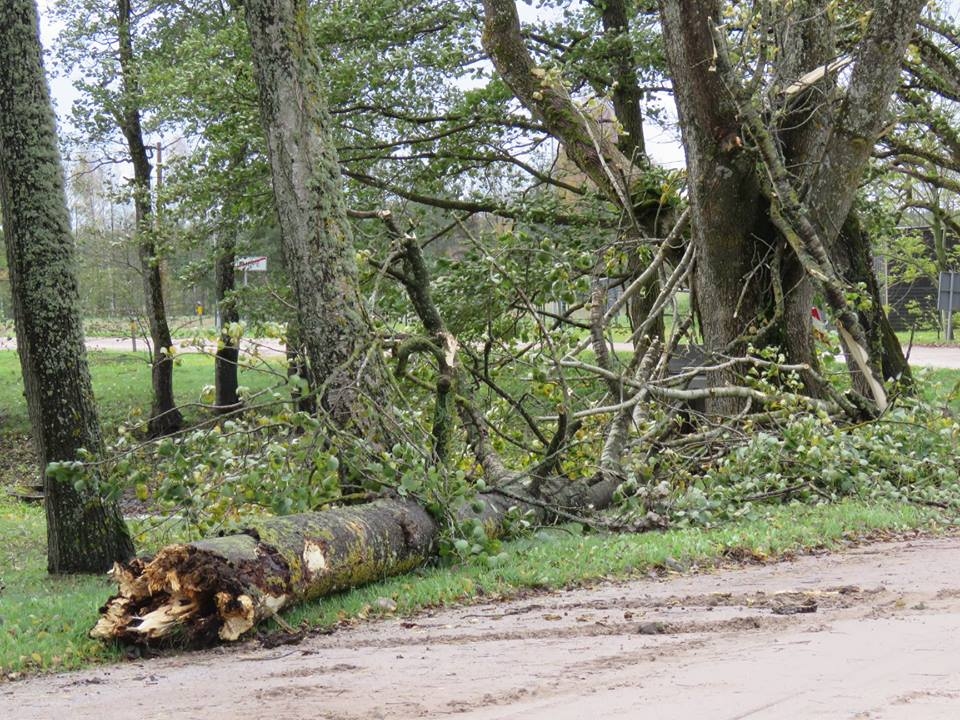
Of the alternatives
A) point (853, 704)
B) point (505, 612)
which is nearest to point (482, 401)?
point (505, 612)

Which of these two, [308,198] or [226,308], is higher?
[308,198]

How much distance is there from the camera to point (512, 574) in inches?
274

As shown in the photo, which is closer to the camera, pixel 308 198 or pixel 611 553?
pixel 611 553

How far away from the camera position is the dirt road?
3823 millimetres

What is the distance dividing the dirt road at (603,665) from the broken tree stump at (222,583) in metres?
0.18

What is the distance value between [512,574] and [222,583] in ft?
6.52

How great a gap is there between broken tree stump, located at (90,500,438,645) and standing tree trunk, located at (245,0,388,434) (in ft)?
6.06

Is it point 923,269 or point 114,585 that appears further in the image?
point 923,269

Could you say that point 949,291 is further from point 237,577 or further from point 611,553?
point 237,577

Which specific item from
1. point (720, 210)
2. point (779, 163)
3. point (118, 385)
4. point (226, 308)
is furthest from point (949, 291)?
point (118, 385)

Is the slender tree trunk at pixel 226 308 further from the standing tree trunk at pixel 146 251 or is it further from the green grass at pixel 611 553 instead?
the green grass at pixel 611 553

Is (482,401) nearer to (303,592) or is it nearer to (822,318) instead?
(303,592)

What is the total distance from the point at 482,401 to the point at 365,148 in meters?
7.19

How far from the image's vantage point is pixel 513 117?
17.0m
